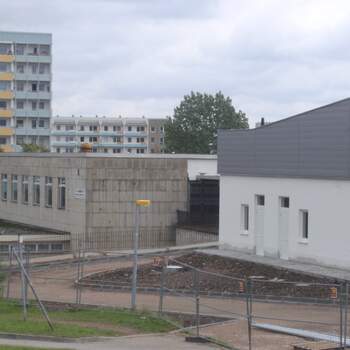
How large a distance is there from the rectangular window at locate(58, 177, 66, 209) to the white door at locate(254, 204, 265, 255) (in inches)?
600

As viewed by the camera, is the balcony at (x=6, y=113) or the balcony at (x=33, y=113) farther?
the balcony at (x=33, y=113)

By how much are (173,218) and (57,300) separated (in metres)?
20.2

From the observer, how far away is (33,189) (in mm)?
54000

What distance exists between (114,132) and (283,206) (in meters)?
152

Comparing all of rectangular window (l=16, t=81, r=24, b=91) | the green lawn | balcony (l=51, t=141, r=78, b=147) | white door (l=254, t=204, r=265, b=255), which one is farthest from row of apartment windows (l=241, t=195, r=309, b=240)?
balcony (l=51, t=141, r=78, b=147)

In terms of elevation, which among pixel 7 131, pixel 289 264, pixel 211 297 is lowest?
pixel 211 297

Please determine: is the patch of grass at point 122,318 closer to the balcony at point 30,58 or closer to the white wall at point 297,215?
the white wall at point 297,215

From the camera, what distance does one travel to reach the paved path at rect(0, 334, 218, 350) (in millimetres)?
18922

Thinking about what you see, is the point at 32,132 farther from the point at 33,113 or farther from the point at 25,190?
the point at 25,190

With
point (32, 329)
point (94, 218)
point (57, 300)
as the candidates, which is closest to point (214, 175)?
point (94, 218)

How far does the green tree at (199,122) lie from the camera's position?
11675cm

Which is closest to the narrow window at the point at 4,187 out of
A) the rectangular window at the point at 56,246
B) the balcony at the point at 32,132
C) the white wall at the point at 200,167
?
the rectangular window at the point at 56,246

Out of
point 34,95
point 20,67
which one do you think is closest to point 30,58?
point 20,67

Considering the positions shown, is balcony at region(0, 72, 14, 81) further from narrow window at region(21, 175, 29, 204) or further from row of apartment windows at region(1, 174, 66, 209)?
narrow window at region(21, 175, 29, 204)
